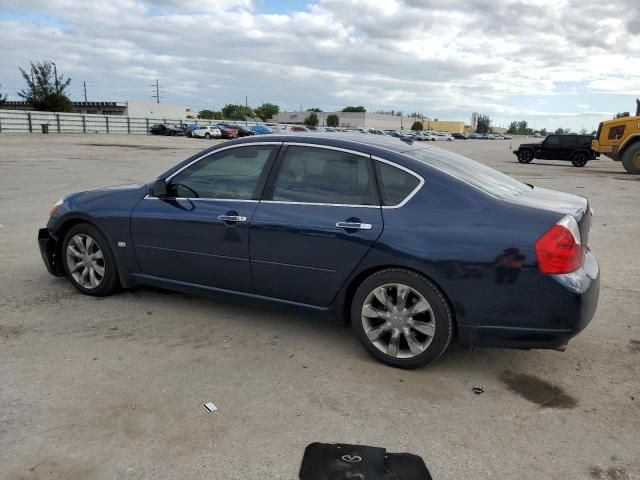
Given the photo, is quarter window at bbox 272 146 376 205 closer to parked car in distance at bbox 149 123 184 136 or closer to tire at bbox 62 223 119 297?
tire at bbox 62 223 119 297

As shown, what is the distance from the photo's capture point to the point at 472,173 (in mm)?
4094

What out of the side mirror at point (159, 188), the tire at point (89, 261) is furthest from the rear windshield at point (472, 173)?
the tire at point (89, 261)

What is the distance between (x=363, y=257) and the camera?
12.2ft

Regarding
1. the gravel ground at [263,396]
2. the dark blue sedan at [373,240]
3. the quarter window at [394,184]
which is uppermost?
the quarter window at [394,184]

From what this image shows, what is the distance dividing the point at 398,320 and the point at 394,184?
0.93 m

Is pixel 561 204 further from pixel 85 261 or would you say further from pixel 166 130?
pixel 166 130

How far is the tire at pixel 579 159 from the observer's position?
1043 inches

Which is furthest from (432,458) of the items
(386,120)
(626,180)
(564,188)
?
(386,120)

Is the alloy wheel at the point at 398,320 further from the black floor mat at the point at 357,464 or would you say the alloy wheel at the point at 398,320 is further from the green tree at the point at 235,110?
the green tree at the point at 235,110

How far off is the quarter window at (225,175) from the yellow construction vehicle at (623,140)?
2066cm

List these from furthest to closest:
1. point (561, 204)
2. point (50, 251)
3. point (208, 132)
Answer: point (208, 132), point (50, 251), point (561, 204)

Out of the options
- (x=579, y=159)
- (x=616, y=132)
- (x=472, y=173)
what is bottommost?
(x=579, y=159)

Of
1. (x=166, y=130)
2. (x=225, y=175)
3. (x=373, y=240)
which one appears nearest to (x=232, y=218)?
(x=225, y=175)

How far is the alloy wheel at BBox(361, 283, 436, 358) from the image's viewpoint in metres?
3.65
